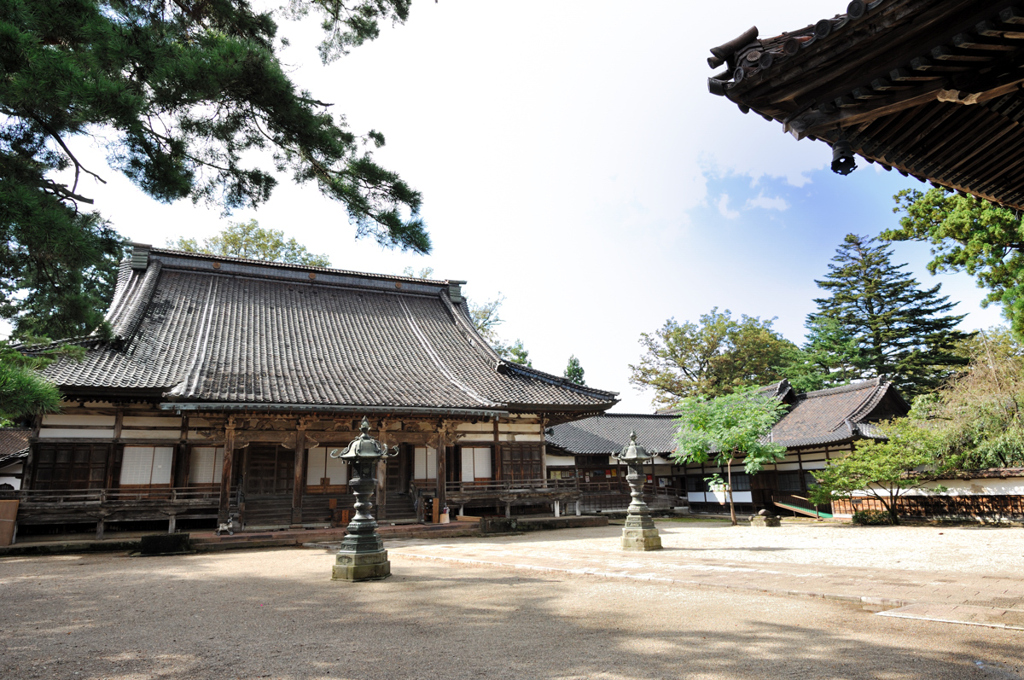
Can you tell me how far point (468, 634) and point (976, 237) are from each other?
60.1 ft

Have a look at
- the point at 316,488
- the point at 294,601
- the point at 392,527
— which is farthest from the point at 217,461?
the point at 294,601

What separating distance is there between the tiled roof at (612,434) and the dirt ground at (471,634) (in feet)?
62.8

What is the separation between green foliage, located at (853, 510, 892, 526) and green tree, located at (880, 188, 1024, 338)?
6.83m

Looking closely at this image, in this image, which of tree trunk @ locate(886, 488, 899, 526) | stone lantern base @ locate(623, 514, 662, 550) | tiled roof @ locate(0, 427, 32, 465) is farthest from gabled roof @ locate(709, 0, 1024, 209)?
tiled roof @ locate(0, 427, 32, 465)

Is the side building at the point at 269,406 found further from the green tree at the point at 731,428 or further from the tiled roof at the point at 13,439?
the tiled roof at the point at 13,439

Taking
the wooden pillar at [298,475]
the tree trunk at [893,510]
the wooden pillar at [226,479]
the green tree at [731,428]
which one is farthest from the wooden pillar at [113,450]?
the tree trunk at [893,510]

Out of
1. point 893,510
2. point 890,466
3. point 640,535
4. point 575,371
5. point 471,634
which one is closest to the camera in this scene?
point 471,634


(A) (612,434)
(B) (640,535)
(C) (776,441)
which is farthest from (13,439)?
(C) (776,441)

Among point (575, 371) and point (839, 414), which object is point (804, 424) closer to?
point (839, 414)

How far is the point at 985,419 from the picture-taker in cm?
1712

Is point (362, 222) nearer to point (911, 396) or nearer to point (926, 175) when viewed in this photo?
point (926, 175)

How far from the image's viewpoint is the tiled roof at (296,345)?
15281 millimetres

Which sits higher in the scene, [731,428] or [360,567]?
[731,428]

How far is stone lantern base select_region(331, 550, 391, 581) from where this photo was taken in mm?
8258
